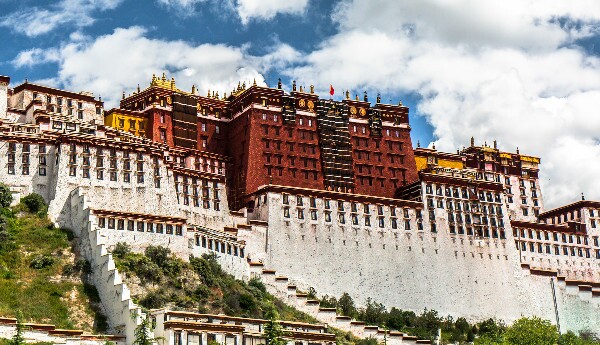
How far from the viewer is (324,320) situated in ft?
291

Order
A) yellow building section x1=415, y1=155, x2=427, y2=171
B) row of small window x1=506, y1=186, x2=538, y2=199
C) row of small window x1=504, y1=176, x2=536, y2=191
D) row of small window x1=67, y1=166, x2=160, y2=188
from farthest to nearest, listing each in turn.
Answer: row of small window x1=504, y1=176, x2=536, y2=191
row of small window x1=506, y1=186, x2=538, y2=199
yellow building section x1=415, y1=155, x2=427, y2=171
row of small window x1=67, y1=166, x2=160, y2=188

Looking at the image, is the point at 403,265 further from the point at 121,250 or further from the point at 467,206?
the point at 121,250

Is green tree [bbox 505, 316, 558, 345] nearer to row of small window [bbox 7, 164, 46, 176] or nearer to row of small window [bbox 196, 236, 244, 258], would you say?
row of small window [bbox 196, 236, 244, 258]

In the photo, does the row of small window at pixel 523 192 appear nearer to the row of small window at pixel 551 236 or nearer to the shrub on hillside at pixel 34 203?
the row of small window at pixel 551 236

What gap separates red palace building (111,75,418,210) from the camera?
355 feet

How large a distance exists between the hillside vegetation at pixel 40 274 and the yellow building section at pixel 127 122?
74.1ft

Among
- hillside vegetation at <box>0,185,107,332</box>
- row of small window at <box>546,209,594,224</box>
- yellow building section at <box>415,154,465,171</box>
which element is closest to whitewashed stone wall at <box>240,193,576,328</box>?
yellow building section at <box>415,154,465,171</box>

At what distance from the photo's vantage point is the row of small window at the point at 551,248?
118012mm

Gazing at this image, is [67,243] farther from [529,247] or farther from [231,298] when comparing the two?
[529,247]

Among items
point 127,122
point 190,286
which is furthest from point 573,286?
point 127,122

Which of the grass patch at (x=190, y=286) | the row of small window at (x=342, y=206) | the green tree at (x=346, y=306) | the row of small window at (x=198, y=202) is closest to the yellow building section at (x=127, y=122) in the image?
the row of small window at (x=198, y=202)

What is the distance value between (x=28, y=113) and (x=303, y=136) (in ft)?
103

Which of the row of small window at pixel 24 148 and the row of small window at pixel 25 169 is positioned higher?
the row of small window at pixel 24 148

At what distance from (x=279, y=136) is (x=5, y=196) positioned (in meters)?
35.9
